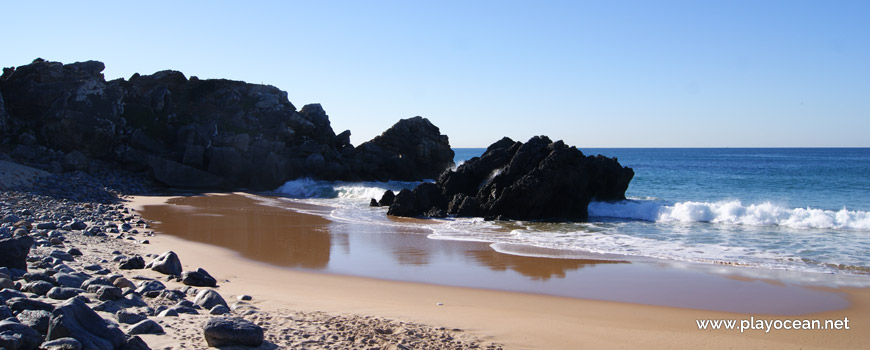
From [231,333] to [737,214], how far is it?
18.9 meters

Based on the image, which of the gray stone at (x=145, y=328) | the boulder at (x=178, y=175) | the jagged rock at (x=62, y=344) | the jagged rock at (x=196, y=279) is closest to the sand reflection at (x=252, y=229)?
the jagged rock at (x=196, y=279)

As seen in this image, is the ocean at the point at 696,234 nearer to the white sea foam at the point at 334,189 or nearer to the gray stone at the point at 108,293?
the white sea foam at the point at 334,189

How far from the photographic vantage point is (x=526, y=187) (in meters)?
20.9

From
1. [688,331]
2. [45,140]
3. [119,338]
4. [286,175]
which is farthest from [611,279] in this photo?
[45,140]

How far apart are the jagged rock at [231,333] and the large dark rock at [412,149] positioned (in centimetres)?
3340

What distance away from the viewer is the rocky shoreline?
439 cm

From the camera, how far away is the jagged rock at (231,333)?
496 centimetres

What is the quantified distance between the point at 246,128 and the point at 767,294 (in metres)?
35.5

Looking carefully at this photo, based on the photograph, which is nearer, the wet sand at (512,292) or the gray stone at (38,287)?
the gray stone at (38,287)

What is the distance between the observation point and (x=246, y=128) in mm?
39438

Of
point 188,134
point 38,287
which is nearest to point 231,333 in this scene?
point 38,287

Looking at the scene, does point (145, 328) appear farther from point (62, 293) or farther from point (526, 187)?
point (526, 187)

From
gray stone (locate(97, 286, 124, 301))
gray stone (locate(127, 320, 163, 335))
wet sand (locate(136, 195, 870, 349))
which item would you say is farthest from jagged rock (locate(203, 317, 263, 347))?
wet sand (locate(136, 195, 870, 349))

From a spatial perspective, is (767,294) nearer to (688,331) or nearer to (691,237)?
(688,331)
